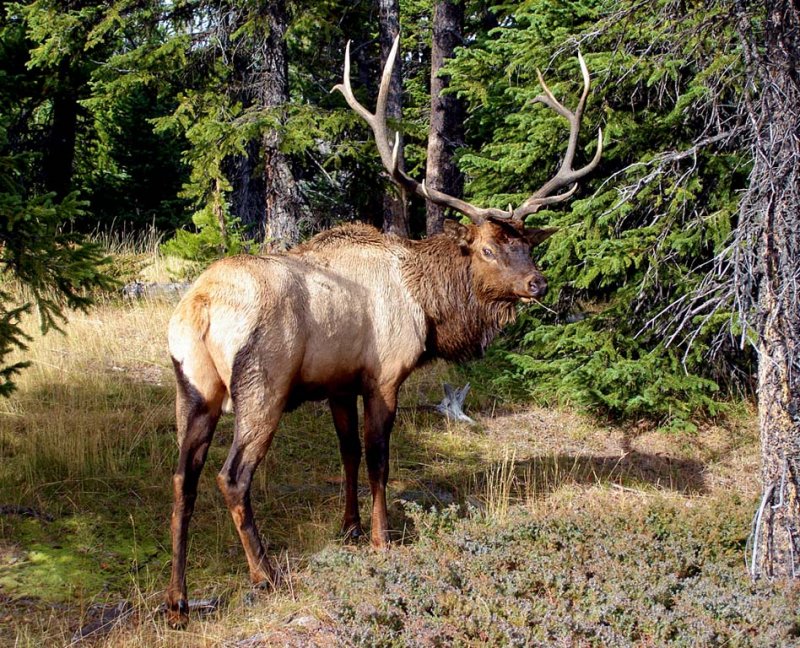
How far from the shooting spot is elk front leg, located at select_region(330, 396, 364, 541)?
19.5 ft

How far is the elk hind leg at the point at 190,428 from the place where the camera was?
479 cm

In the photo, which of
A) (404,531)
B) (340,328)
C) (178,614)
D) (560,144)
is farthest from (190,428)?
(560,144)

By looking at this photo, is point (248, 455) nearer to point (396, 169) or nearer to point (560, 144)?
point (396, 169)

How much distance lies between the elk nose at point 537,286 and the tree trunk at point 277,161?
4.94m

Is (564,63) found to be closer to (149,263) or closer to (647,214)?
(647,214)

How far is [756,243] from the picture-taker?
198 inches

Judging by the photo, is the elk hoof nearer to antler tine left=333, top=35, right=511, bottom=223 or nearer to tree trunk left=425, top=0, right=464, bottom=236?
→ antler tine left=333, top=35, right=511, bottom=223

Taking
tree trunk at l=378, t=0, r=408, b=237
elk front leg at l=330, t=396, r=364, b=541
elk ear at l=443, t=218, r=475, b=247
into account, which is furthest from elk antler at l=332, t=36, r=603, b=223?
tree trunk at l=378, t=0, r=408, b=237

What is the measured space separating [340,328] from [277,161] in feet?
18.3

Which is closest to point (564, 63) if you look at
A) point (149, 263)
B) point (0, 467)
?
point (0, 467)

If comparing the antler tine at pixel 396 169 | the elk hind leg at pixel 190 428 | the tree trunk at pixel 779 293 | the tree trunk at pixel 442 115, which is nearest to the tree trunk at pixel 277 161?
the tree trunk at pixel 442 115

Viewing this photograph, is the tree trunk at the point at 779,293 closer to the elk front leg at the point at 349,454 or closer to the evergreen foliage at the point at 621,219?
the elk front leg at the point at 349,454

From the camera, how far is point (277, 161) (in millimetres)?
10414

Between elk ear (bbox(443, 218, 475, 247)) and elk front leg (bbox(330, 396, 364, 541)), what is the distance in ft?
4.86
